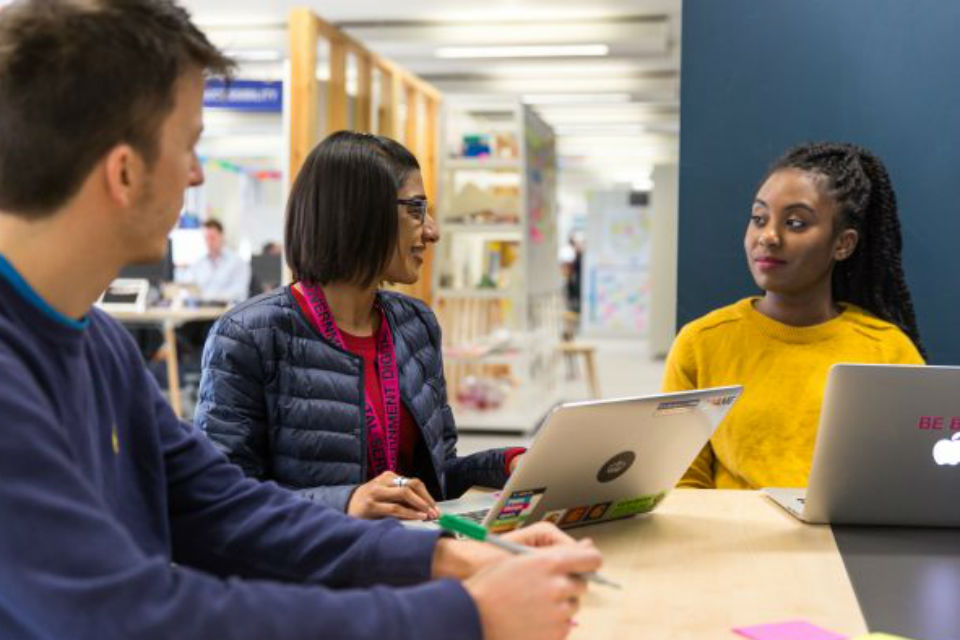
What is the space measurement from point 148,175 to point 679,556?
33.8 inches

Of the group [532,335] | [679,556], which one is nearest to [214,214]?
[532,335]

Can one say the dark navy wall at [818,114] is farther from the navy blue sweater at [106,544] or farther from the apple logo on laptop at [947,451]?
the navy blue sweater at [106,544]

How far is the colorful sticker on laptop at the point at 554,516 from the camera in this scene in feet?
4.86

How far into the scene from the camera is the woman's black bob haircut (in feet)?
6.32

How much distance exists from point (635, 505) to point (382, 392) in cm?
54

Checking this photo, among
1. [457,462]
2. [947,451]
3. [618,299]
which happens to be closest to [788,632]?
[947,451]

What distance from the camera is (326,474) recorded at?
1.82 m

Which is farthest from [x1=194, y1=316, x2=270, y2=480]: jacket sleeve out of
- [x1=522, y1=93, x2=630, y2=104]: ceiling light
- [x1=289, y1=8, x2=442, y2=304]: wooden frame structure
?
[x1=522, y1=93, x2=630, y2=104]: ceiling light

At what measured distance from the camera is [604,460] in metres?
1.44

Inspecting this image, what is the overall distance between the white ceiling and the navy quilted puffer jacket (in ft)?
17.1

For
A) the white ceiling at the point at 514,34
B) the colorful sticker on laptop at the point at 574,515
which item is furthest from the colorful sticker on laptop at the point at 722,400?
the white ceiling at the point at 514,34

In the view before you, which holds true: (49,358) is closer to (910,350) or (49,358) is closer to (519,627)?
(519,627)

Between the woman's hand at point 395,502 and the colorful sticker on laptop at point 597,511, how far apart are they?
223 mm

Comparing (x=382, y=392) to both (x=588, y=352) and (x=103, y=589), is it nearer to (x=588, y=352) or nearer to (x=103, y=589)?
(x=103, y=589)
